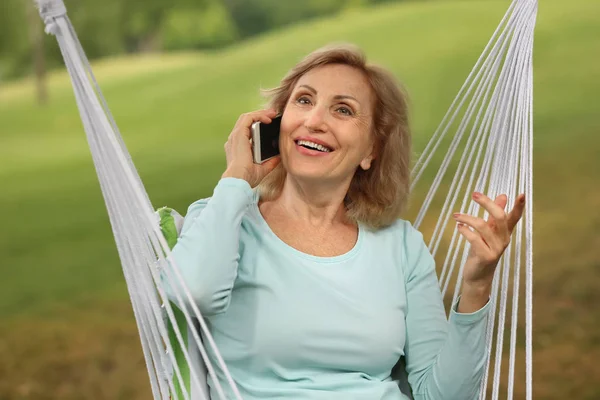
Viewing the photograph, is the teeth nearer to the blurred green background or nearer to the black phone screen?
the black phone screen

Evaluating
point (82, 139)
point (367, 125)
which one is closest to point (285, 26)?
point (82, 139)

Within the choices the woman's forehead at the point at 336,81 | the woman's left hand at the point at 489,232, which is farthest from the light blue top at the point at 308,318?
the woman's forehead at the point at 336,81

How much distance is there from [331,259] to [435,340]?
207 millimetres

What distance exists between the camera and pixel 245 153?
142cm

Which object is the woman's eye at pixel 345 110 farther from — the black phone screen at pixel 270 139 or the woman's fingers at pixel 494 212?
the woman's fingers at pixel 494 212

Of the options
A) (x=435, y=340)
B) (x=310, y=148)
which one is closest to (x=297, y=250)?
(x=310, y=148)

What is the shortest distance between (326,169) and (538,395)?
2.13 metres

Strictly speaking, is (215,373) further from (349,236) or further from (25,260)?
(25,260)

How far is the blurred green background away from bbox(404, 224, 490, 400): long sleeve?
82.3 inches

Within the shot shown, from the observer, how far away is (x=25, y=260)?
12.5 ft

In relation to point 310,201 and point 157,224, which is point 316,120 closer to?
point 310,201

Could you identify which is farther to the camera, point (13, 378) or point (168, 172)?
point (168, 172)

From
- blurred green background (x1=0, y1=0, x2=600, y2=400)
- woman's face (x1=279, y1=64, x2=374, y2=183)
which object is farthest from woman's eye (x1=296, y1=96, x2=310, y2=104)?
blurred green background (x1=0, y1=0, x2=600, y2=400)

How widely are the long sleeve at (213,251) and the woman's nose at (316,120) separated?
0.52 ft
